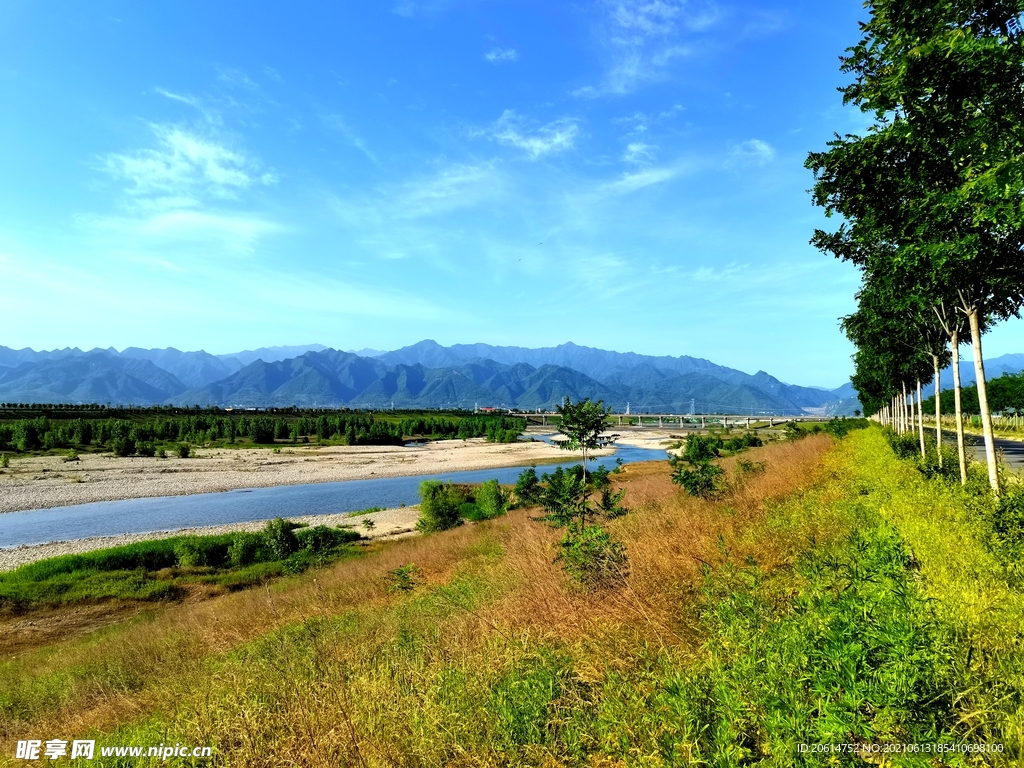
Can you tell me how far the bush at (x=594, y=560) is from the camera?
7.99m

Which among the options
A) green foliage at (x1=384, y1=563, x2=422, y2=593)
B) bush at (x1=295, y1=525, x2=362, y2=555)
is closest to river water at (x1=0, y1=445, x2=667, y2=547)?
bush at (x1=295, y1=525, x2=362, y2=555)

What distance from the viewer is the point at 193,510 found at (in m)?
53.8

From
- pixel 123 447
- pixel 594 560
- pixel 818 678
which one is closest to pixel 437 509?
pixel 594 560

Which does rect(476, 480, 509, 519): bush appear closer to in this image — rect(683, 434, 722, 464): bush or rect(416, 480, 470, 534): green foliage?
rect(416, 480, 470, 534): green foliage

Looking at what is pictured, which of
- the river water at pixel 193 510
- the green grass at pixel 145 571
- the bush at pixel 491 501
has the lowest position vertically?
the river water at pixel 193 510

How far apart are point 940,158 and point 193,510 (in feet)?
213

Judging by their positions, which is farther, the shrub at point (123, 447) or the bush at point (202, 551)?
the shrub at point (123, 447)

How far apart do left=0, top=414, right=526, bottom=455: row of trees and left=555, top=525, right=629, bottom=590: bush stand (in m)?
113

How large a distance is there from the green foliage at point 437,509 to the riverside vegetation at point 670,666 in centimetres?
2690

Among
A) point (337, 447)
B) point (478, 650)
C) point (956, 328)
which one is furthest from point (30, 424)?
point (956, 328)

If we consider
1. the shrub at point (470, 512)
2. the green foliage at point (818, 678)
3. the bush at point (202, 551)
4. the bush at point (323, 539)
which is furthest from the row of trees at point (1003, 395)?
the bush at point (202, 551)

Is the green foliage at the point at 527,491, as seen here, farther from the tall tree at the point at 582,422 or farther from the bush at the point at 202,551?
the bush at the point at 202,551

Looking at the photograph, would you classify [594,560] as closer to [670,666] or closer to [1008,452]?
[670,666]

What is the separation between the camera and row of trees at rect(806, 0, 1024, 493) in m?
6.54
